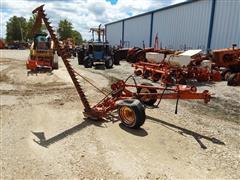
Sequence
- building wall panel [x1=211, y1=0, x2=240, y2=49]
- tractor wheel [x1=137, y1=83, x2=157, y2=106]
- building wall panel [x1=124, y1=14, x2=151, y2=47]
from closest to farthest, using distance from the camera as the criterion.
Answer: tractor wheel [x1=137, y1=83, x2=157, y2=106] < building wall panel [x1=211, y1=0, x2=240, y2=49] < building wall panel [x1=124, y1=14, x2=151, y2=47]

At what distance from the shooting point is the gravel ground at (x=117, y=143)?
444 centimetres

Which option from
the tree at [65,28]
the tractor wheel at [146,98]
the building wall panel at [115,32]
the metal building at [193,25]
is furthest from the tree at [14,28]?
the tractor wheel at [146,98]

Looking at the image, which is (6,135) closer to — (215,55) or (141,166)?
(141,166)

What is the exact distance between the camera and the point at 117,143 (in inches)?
211

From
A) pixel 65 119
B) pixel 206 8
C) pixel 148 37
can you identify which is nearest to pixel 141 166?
pixel 65 119

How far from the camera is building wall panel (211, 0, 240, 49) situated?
691 inches

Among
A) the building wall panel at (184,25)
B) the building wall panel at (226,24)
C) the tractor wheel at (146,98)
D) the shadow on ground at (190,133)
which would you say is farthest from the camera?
the building wall panel at (184,25)

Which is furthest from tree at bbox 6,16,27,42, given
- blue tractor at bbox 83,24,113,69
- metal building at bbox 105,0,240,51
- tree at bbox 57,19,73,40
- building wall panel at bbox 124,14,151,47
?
blue tractor at bbox 83,24,113,69

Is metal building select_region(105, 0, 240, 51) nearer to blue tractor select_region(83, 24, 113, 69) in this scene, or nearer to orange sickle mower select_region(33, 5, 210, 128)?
blue tractor select_region(83, 24, 113, 69)

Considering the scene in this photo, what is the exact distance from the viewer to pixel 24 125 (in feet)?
21.6

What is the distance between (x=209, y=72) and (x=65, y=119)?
860 centimetres

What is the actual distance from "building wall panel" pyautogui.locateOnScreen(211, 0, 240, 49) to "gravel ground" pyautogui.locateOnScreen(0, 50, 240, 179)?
34.1ft

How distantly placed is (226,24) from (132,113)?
47.7ft

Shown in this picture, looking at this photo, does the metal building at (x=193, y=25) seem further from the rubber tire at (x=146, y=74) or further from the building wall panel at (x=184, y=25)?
the rubber tire at (x=146, y=74)
